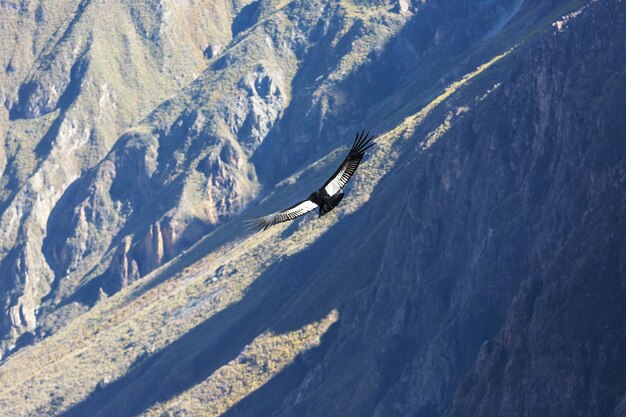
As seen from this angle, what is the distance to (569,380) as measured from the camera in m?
184

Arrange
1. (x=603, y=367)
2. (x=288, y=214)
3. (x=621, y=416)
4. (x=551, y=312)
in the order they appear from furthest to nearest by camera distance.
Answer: (x=551, y=312), (x=603, y=367), (x=621, y=416), (x=288, y=214)

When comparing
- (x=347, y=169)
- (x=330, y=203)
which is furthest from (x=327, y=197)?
(x=347, y=169)

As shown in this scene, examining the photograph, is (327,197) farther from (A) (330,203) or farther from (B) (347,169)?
(B) (347,169)

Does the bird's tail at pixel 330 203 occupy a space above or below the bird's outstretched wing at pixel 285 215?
below

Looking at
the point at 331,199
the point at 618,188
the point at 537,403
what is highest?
the point at 331,199

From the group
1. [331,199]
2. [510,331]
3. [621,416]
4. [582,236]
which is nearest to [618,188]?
[582,236]

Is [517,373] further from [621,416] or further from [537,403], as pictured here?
[621,416]

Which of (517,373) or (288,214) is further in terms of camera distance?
(517,373)

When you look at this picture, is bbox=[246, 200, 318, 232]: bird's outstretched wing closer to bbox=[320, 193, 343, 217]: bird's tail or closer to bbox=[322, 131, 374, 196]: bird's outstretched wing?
bbox=[320, 193, 343, 217]: bird's tail

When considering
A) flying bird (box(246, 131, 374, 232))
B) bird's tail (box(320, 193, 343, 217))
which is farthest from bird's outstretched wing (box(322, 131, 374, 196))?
bird's tail (box(320, 193, 343, 217))

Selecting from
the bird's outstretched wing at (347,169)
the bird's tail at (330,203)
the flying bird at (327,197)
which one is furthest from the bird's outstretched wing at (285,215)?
the bird's outstretched wing at (347,169)

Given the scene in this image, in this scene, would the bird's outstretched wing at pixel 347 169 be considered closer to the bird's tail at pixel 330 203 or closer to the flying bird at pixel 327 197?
the flying bird at pixel 327 197

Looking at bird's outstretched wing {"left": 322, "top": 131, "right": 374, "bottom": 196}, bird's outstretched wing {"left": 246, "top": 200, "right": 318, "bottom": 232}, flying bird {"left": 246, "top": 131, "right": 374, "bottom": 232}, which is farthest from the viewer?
bird's outstretched wing {"left": 322, "top": 131, "right": 374, "bottom": 196}

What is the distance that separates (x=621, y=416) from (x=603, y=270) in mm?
27290
